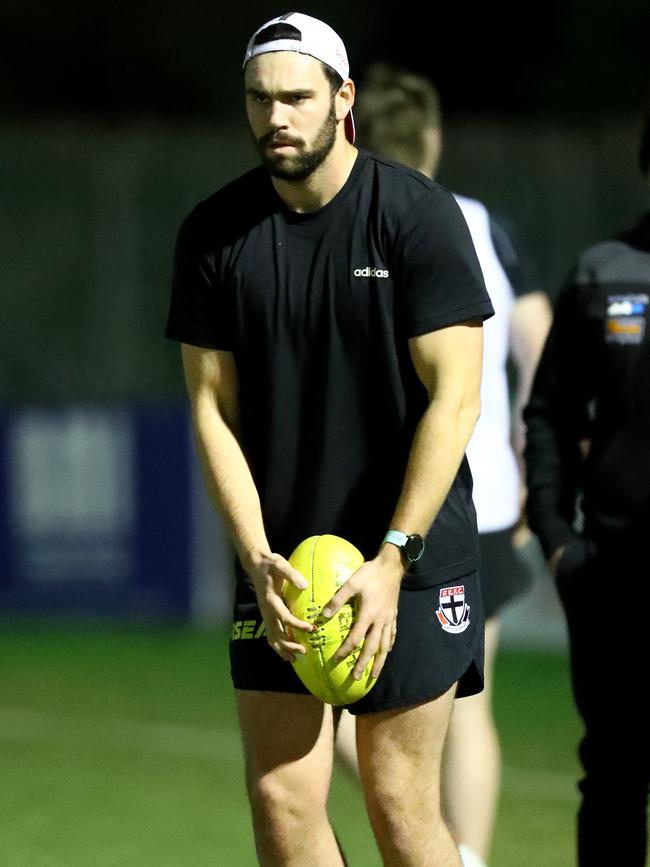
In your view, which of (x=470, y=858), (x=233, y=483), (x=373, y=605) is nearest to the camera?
(x=373, y=605)

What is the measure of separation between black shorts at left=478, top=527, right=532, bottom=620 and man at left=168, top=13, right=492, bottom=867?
3.55 feet

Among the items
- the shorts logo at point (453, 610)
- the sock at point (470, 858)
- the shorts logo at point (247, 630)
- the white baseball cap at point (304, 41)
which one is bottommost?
the sock at point (470, 858)

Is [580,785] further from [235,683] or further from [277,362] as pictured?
[277,362]

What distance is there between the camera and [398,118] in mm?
5305

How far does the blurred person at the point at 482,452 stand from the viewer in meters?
5.32

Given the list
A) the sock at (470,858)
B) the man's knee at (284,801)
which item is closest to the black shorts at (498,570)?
the sock at (470,858)

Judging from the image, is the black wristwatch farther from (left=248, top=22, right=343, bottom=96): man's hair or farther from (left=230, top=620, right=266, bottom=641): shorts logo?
(left=248, top=22, right=343, bottom=96): man's hair

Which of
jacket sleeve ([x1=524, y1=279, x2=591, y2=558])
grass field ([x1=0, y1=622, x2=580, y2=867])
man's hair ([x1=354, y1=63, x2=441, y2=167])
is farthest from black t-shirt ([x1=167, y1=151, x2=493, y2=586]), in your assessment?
grass field ([x1=0, y1=622, x2=580, y2=867])

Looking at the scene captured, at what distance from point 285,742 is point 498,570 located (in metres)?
1.37

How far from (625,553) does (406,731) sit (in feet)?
3.15

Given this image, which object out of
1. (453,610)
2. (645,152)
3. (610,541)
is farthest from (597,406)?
(453,610)

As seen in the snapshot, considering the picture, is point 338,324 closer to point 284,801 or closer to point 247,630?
point 247,630

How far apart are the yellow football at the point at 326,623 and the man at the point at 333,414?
34 millimetres

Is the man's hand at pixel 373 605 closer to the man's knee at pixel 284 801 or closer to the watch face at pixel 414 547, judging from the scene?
the watch face at pixel 414 547
